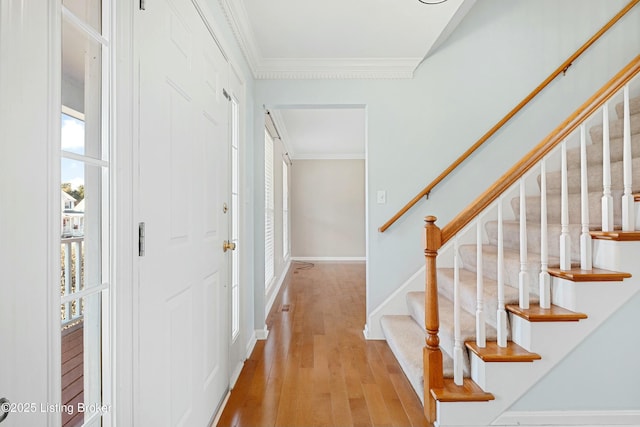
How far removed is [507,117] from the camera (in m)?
2.81

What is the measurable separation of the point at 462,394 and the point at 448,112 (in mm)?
2225

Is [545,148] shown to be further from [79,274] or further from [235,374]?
[235,374]

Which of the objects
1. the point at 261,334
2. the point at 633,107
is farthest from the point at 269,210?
the point at 633,107

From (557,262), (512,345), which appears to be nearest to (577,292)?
(557,262)

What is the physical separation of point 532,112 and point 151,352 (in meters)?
3.29

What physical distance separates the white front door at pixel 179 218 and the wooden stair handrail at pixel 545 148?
126cm

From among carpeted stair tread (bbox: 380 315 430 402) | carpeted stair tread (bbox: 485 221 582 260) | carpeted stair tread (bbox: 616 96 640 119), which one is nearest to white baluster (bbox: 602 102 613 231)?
carpeted stair tread (bbox: 485 221 582 260)

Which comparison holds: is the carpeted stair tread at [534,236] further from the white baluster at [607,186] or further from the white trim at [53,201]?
the white trim at [53,201]

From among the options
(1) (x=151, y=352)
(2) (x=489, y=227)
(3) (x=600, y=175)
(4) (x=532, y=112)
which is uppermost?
(4) (x=532, y=112)

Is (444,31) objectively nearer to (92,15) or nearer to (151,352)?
(92,15)

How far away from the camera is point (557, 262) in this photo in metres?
1.88

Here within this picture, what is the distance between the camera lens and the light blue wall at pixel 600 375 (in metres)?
Result: 1.68

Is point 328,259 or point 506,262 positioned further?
point 328,259

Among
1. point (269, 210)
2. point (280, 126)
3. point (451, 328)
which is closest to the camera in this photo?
Answer: point (451, 328)
